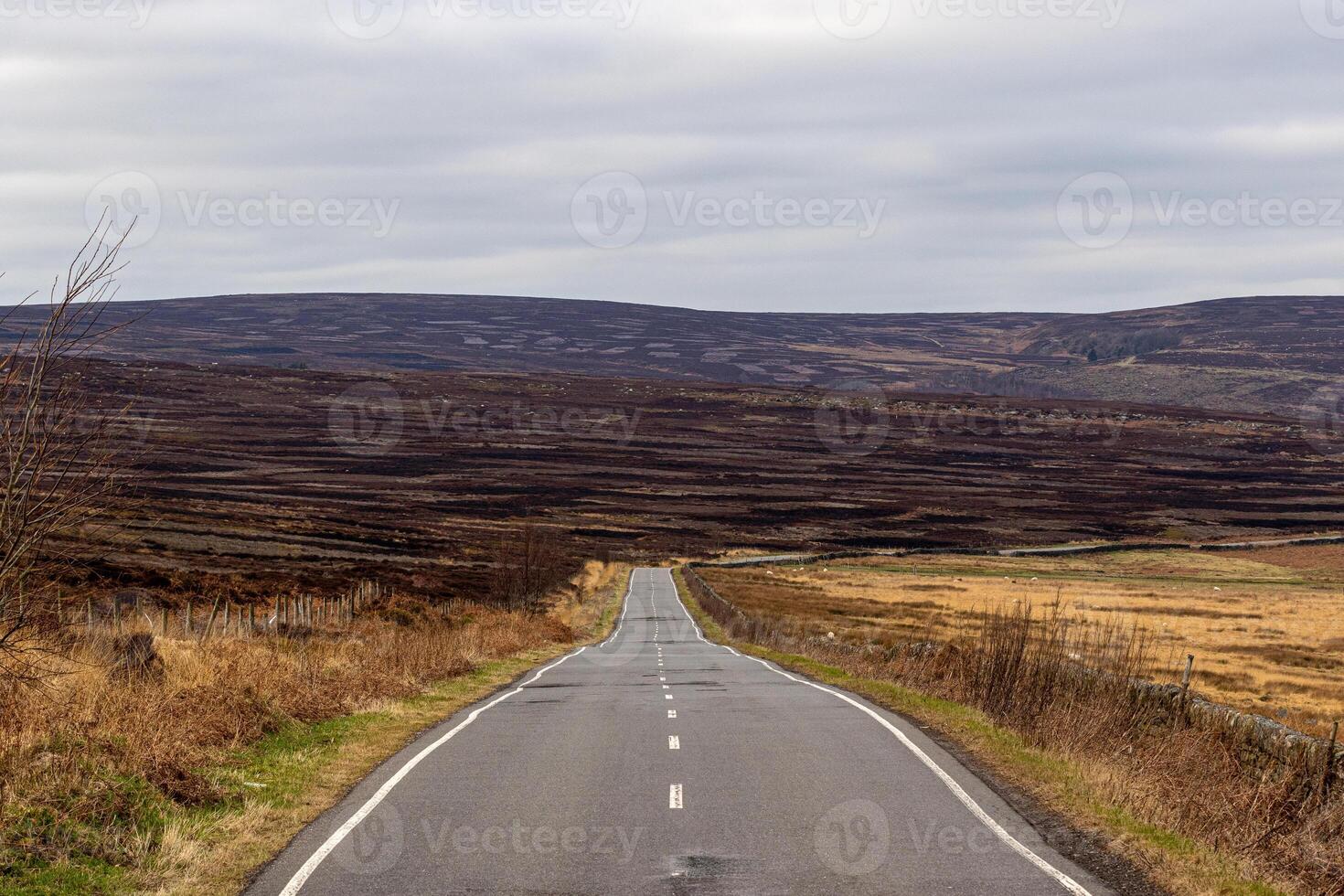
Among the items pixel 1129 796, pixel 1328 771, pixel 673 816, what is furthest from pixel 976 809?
pixel 1328 771

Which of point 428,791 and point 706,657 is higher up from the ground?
point 428,791

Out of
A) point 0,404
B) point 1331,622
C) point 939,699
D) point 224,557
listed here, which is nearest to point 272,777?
point 0,404

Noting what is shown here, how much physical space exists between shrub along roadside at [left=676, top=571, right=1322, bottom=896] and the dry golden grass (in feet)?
6.55

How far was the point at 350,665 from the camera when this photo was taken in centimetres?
2189

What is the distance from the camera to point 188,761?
40.2 ft

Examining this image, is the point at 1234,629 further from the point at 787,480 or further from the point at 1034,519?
the point at 787,480

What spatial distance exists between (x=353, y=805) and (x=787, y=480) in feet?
583

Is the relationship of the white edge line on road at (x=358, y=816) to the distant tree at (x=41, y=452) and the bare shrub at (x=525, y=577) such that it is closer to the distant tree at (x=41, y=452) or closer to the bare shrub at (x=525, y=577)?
the distant tree at (x=41, y=452)

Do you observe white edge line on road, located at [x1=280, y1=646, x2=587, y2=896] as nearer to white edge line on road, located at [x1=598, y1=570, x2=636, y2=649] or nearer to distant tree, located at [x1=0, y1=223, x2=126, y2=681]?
distant tree, located at [x1=0, y1=223, x2=126, y2=681]

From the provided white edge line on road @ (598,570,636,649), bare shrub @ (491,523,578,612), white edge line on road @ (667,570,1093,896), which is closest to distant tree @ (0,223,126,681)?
white edge line on road @ (667,570,1093,896)

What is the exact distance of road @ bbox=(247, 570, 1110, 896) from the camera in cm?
922

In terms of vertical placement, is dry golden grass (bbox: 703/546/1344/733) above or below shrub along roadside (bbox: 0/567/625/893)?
below

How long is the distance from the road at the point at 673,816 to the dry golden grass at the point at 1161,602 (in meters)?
3.67

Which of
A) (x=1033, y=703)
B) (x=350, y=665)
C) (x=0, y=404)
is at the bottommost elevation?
(x=350, y=665)
